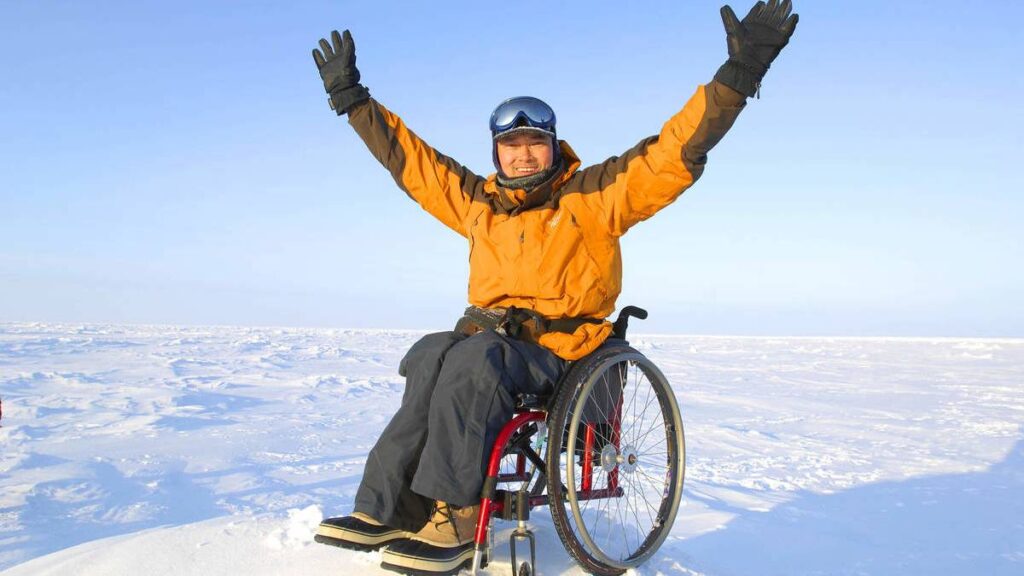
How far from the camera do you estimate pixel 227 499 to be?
5965 mm

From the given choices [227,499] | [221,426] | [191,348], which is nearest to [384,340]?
[191,348]

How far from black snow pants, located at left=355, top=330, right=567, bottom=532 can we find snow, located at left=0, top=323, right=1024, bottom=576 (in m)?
0.40

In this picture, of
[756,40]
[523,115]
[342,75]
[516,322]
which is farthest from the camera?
[342,75]

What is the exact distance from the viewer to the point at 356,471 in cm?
677

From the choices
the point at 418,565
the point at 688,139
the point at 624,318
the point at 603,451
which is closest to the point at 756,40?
the point at 688,139

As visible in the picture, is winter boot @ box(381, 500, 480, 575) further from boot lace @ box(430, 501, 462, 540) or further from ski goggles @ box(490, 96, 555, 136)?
ski goggles @ box(490, 96, 555, 136)

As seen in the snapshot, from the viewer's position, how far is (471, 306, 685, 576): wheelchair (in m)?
2.21

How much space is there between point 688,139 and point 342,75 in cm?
161

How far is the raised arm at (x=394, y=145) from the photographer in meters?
3.06

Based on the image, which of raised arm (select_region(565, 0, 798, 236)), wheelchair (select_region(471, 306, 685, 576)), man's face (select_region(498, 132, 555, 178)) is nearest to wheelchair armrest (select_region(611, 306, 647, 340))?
wheelchair (select_region(471, 306, 685, 576))

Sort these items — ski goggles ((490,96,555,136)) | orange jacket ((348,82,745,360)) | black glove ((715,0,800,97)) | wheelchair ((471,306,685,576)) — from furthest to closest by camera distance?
1. ski goggles ((490,96,555,136))
2. orange jacket ((348,82,745,360))
3. black glove ((715,0,800,97))
4. wheelchair ((471,306,685,576))

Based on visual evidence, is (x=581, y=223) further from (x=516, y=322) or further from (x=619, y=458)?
(x=619, y=458)

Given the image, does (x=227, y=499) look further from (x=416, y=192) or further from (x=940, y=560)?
(x=940, y=560)

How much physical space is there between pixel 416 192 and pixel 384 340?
23710mm
